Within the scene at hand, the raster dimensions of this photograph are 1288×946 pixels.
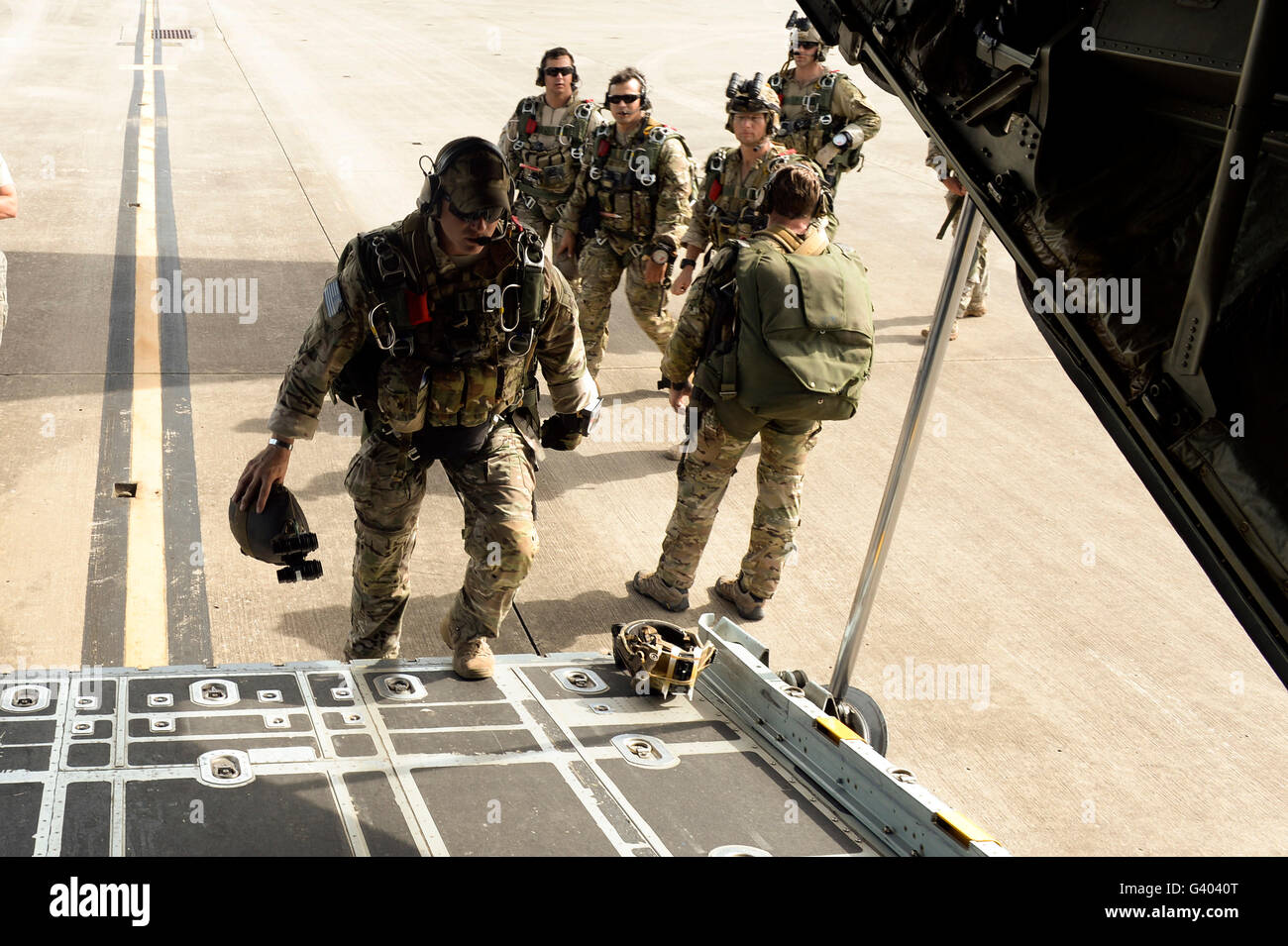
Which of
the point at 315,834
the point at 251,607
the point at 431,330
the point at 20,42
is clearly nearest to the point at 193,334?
the point at 251,607

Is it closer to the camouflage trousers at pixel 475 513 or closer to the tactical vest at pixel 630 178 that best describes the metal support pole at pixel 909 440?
the camouflage trousers at pixel 475 513

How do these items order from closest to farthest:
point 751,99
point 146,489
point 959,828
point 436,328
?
point 959,828
point 436,328
point 146,489
point 751,99

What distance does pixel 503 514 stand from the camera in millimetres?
4398

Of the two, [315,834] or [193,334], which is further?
[193,334]

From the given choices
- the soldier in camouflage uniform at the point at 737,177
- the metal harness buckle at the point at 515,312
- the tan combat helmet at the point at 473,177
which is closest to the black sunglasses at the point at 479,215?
the tan combat helmet at the point at 473,177

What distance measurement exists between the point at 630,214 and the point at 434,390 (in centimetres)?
370

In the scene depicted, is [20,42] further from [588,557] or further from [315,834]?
[315,834]

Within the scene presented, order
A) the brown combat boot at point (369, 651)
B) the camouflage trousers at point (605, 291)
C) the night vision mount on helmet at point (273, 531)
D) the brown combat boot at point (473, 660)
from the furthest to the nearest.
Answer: the camouflage trousers at point (605, 291)
the brown combat boot at point (369, 651)
the brown combat boot at point (473, 660)
the night vision mount on helmet at point (273, 531)

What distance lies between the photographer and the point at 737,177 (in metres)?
7.31

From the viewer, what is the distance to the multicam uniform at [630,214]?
24.6 feet

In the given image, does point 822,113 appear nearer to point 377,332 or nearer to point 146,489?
point 146,489

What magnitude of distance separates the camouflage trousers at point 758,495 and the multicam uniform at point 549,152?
2.86 metres

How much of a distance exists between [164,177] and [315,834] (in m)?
11.6

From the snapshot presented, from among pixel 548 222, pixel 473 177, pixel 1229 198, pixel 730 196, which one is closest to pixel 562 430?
pixel 473 177
